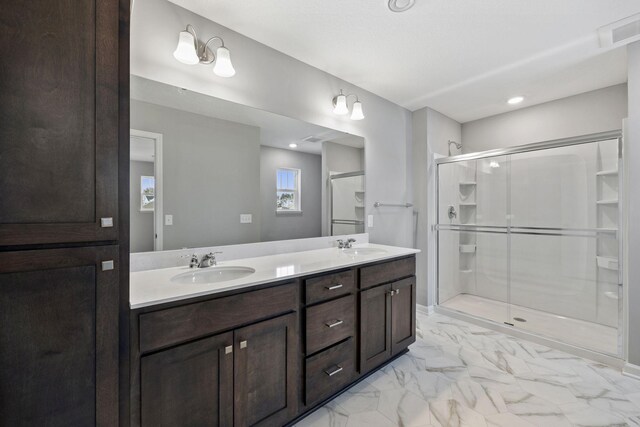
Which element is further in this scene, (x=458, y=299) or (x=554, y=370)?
(x=458, y=299)

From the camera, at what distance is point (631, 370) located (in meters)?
1.96

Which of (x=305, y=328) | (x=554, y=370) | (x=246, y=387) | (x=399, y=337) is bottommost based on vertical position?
(x=554, y=370)

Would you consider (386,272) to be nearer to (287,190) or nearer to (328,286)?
(328,286)

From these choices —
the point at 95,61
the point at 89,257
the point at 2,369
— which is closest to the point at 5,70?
the point at 95,61

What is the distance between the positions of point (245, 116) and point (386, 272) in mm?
1539

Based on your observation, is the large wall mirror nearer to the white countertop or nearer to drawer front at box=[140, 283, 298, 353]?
the white countertop

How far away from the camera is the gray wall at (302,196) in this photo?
2.01 metres

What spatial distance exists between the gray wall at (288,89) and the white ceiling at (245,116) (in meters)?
0.04

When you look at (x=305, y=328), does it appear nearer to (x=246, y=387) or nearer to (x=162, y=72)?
(x=246, y=387)

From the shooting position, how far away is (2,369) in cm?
76

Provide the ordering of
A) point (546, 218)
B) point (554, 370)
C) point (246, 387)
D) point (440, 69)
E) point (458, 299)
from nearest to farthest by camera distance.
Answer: point (246, 387) < point (554, 370) < point (440, 69) < point (546, 218) < point (458, 299)

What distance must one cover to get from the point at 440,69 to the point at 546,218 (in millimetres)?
2062

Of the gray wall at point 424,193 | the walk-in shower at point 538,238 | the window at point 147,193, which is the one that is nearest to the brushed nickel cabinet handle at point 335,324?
the window at point 147,193

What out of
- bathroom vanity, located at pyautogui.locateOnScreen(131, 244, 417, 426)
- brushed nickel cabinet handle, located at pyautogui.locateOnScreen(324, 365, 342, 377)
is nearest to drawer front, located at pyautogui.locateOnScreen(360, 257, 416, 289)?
bathroom vanity, located at pyautogui.locateOnScreen(131, 244, 417, 426)
